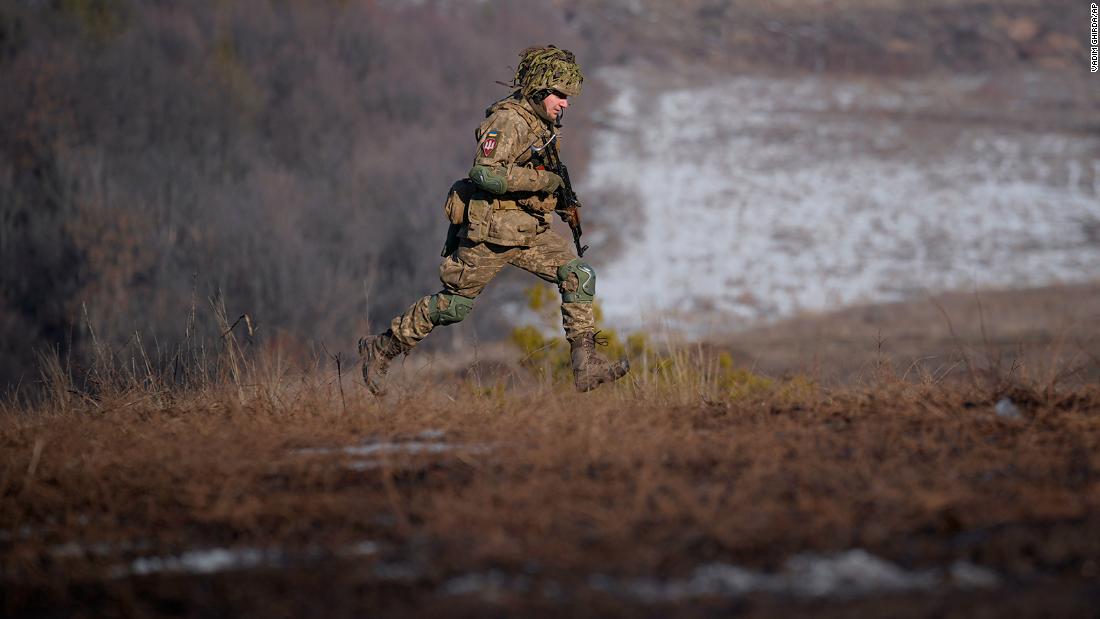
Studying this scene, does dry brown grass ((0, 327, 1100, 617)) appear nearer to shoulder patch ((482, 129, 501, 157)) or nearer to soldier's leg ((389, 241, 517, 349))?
soldier's leg ((389, 241, 517, 349))

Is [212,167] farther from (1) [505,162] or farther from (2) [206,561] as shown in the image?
(2) [206,561]

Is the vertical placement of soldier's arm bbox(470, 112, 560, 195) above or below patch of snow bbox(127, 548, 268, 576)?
above

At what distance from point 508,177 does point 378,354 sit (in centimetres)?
124

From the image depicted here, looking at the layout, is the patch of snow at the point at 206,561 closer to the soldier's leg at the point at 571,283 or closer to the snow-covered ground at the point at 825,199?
the soldier's leg at the point at 571,283

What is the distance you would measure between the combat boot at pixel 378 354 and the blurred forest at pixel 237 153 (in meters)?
13.4

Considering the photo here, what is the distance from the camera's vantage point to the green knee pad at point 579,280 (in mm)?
5832

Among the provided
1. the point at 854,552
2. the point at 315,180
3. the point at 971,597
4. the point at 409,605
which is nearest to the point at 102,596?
the point at 409,605

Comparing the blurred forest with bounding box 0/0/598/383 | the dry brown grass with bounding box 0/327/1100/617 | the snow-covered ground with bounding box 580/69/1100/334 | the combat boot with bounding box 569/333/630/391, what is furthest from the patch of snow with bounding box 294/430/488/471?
the snow-covered ground with bounding box 580/69/1100/334

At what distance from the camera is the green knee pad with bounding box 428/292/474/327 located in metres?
5.82

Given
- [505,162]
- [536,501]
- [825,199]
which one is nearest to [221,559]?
[536,501]

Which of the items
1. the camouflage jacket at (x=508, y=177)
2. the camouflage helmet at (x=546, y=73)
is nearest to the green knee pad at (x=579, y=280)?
the camouflage jacket at (x=508, y=177)

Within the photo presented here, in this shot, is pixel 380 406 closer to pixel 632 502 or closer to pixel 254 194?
pixel 632 502

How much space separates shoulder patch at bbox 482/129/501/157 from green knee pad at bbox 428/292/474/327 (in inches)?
31.3

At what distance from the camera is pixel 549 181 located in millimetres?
5684
